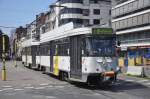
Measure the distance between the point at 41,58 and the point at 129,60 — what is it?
11.5 m

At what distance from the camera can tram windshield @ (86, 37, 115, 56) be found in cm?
2125

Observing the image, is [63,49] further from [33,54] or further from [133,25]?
[133,25]

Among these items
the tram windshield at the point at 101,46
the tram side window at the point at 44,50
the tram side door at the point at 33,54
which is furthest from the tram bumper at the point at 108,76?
the tram side door at the point at 33,54

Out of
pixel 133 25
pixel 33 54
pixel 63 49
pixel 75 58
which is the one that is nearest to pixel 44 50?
pixel 63 49

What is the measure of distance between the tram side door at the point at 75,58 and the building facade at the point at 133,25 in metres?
51.2

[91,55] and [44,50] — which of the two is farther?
[44,50]

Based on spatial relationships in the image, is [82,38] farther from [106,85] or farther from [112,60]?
[106,85]

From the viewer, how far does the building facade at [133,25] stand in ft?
263

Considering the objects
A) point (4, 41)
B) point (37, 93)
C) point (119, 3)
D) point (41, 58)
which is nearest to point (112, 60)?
point (37, 93)

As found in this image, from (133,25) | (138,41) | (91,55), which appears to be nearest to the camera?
(91,55)

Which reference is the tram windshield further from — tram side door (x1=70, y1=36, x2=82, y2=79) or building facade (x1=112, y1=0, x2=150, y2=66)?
building facade (x1=112, y1=0, x2=150, y2=66)

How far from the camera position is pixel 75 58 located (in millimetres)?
22688

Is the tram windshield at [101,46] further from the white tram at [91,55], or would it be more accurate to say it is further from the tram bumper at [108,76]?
the tram bumper at [108,76]

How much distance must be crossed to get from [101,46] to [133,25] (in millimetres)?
67012
